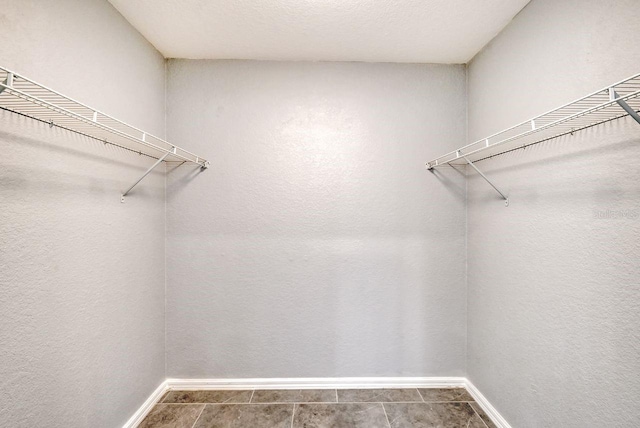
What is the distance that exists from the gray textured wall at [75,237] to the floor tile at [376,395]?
1326 mm

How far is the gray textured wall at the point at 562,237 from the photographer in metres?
0.91

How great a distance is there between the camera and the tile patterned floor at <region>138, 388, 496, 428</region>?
152cm

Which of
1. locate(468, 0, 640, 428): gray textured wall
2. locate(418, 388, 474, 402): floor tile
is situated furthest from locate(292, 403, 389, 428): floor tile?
locate(468, 0, 640, 428): gray textured wall

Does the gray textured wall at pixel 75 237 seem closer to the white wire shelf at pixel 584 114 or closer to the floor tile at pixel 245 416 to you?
the floor tile at pixel 245 416

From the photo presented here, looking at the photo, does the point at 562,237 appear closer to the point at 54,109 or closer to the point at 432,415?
the point at 432,415

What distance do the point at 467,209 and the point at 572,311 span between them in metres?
0.92

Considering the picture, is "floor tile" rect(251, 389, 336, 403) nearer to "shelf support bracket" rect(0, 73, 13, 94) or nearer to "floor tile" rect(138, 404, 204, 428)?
"floor tile" rect(138, 404, 204, 428)

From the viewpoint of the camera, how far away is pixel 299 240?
1.86 metres

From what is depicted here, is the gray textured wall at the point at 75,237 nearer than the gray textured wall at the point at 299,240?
Yes

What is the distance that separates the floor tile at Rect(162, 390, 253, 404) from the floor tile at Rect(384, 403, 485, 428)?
98 cm

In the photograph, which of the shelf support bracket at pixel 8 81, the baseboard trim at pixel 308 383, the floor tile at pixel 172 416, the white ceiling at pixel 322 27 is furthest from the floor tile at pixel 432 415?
the white ceiling at pixel 322 27

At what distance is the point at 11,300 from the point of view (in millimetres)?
916

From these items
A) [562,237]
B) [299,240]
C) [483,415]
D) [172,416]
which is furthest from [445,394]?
[172,416]

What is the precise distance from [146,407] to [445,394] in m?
2.00
